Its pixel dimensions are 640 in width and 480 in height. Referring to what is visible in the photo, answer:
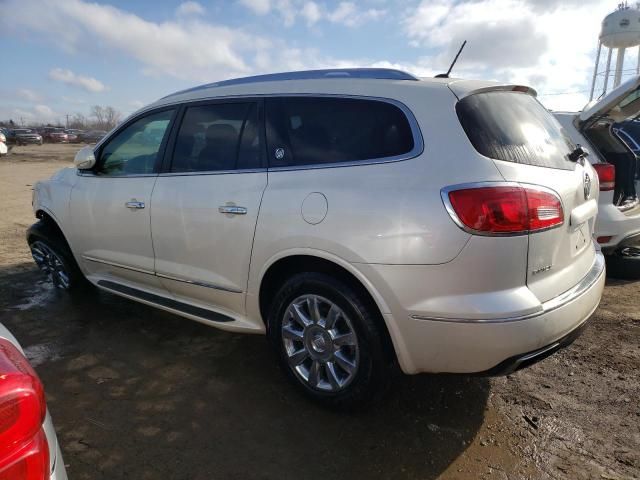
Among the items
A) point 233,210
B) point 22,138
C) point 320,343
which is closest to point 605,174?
point 320,343

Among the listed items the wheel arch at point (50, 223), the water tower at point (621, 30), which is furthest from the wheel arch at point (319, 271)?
the water tower at point (621, 30)

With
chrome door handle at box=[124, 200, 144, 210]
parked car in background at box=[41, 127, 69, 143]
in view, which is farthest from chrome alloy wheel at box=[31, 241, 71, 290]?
parked car in background at box=[41, 127, 69, 143]

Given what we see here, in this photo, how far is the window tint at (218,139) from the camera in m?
3.03

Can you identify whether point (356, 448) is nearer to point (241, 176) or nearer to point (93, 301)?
point (241, 176)

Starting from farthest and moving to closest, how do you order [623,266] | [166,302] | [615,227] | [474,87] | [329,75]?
[623,266] → [615,227] → [166,302] → [329,75] → [474,87]

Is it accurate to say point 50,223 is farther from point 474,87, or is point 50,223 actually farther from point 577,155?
point 577,155

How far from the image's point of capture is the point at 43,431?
1376 millimetres

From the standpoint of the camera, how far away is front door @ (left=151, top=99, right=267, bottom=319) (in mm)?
2936

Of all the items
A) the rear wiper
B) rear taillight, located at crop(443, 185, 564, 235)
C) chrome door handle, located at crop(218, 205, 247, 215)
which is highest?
the rear wiper

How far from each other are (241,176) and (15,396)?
191 centimetres

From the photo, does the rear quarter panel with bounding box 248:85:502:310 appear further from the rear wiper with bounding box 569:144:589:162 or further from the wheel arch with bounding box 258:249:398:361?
the rear wiper with bounding box 569:144:589:162

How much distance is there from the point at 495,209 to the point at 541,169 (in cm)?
45

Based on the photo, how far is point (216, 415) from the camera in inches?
108

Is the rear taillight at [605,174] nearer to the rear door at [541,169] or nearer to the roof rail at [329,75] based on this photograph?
the rear door at [541,169]
